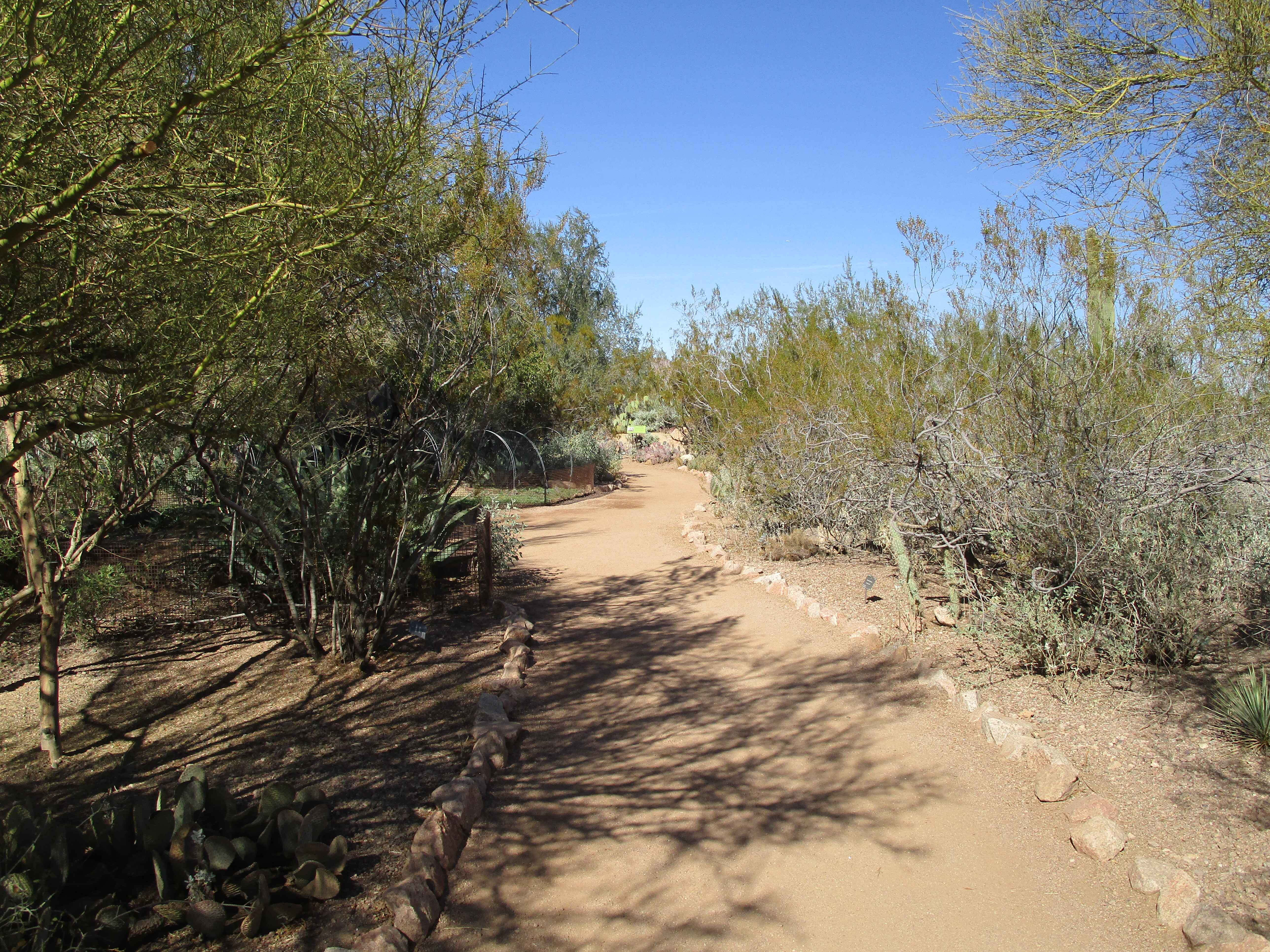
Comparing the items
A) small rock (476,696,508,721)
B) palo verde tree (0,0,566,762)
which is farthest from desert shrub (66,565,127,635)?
small rock (476,696,508,721)

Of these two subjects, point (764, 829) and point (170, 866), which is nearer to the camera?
point (170, 866)

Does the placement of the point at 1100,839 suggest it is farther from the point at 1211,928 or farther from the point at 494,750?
the point at 494,750

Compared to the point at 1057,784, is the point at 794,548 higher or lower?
higher

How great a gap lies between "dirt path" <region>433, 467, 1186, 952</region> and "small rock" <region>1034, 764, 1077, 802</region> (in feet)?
0.19

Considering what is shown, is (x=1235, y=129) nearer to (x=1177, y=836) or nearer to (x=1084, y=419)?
(x=1084, y=419)

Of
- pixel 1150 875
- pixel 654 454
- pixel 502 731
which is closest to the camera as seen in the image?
pixel 1150 875

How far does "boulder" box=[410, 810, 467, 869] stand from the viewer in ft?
12.9

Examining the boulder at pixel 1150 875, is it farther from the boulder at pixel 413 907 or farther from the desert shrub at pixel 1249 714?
the boulder at pixel 413 907

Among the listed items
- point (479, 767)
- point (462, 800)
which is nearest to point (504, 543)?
point (479, 767)

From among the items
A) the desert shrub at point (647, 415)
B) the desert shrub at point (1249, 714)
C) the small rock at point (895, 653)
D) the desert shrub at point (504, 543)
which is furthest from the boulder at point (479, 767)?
the desert shrub at point (647, 415)

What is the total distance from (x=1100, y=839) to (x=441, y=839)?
2.98 metres

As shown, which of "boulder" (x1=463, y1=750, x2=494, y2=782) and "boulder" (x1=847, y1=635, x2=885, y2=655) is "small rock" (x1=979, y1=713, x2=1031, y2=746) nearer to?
"boulder" (x1=847, y1=635, x2=885, y2=655)

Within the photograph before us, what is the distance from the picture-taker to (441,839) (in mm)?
4023

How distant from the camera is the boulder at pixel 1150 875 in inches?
141
